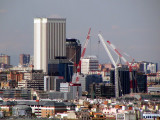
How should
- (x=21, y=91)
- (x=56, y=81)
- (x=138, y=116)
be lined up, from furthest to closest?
(x=56, y=81) < (x=21, y=91) < (x=138, y=116)

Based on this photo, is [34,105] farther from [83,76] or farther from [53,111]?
[83,76]

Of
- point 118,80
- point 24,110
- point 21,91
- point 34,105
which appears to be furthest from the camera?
point 118,80

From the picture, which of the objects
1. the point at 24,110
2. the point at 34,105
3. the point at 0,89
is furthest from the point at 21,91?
the point at 24,110

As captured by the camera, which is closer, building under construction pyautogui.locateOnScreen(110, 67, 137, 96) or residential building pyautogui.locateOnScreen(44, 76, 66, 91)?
building under construction pyautogui.locateOnScreen(110, 67, 137, 96)

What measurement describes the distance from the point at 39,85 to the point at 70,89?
22401 millimetres

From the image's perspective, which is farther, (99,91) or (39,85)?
(39,85)

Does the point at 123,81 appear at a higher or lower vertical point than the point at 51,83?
higher

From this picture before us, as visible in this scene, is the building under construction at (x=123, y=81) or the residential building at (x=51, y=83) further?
the residential building at (x=51, y=83)

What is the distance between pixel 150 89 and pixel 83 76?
15489 mm

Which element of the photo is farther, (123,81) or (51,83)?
(51,83)

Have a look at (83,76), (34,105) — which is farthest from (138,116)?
(83,76)

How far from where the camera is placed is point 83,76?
196 metres

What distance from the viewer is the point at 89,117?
299ft

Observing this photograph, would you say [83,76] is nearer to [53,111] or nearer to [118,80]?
[118,80]
